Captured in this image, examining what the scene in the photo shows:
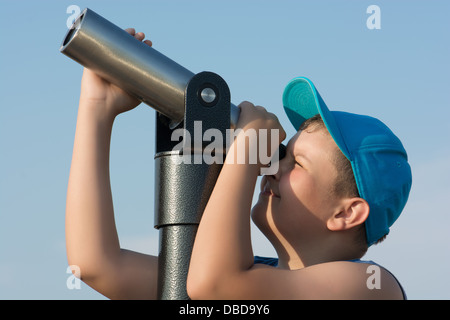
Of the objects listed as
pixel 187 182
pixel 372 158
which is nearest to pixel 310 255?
pixel 372 158

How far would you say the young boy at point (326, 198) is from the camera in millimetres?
1656

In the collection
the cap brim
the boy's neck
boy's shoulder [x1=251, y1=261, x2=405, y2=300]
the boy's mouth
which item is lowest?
boy's shoulder [x1=251, y1=261, x2=405, y2=300]

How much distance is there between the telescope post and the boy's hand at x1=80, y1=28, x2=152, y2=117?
305 millimetres

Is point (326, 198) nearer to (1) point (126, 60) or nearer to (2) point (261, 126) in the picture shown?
(2) point (261, 126)

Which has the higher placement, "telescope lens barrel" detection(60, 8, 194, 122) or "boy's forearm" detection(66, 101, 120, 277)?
"telescope lens barrel" detection(60, 8, 194, 122)

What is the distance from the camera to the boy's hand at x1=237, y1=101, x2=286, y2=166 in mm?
1609

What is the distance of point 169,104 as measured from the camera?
1.51 m

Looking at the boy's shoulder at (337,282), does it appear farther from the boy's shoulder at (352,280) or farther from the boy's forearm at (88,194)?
the boy's forearm at (88,194)

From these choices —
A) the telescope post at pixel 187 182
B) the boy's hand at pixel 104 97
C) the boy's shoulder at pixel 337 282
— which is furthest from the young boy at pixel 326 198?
the boy's hand at pixel 104 97

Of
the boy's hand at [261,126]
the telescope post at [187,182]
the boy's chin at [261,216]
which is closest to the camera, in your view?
the telescope post at [187,182]

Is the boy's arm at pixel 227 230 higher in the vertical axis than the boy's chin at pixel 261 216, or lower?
lower

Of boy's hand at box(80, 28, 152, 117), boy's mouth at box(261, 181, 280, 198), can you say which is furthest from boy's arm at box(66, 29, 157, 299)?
boy's mouth at box(261, 181, 280, 198)

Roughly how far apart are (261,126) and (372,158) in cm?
49

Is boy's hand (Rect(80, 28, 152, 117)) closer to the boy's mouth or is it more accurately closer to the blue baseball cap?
the boy's mouth
